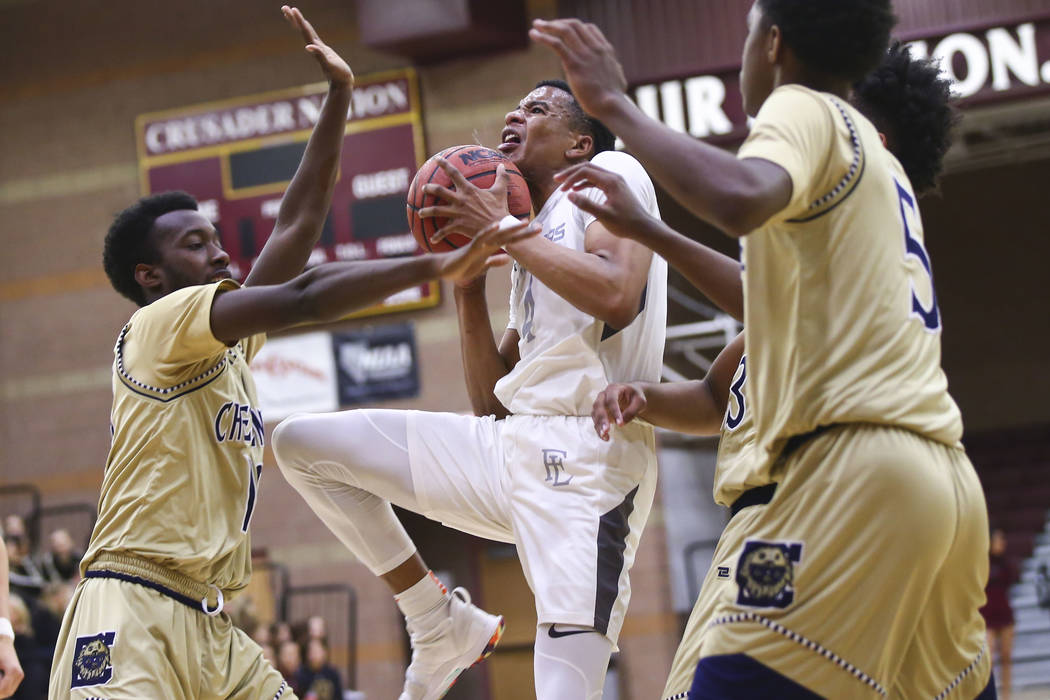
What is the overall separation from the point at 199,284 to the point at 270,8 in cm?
954

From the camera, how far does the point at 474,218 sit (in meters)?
3.69

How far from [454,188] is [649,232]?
107 centimetres

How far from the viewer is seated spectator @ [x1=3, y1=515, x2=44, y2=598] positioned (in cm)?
1097

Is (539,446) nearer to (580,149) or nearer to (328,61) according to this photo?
(580,149)

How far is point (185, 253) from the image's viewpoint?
4219 mm

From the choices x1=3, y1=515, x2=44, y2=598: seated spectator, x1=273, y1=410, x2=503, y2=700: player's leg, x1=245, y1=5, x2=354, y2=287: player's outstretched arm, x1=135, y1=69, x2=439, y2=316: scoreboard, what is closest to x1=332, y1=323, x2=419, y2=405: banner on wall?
x1=135, y1=69, x2=439, y2=316: scoreboard

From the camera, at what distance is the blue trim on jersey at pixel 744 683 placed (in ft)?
8.52

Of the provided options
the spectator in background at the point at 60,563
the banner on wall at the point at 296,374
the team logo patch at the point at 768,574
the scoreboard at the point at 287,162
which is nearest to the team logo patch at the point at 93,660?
the team logo patch at the point at 768,574

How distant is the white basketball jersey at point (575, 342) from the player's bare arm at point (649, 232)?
1.22 ft

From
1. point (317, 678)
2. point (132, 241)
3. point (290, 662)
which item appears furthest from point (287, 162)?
point (132, 241)

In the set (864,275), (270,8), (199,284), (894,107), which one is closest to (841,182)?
(864,275)

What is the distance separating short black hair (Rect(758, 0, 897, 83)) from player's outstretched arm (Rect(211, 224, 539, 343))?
2.68ft

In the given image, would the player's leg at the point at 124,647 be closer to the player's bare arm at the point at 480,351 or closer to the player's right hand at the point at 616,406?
the player's bare arm at the point at 480,351

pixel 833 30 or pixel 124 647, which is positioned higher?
pixel 833 30
